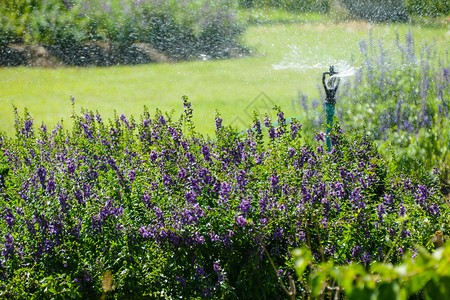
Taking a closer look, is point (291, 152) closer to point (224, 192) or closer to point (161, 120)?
point (224, 192)

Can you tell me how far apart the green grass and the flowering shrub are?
3.24 m

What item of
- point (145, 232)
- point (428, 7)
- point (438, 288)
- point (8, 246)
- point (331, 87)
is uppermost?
point (428, 7)

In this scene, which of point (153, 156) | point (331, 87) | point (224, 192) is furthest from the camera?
point (331, 87)

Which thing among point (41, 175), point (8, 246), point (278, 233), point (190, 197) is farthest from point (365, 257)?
point (41, 175)

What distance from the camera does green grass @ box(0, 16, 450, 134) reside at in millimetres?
7898

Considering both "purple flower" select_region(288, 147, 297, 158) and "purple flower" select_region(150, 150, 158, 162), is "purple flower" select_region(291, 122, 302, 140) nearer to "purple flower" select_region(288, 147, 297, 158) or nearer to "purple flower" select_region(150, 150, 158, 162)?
"purple flower" select_region(288, 147, 297, 158)

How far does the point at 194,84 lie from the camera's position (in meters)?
8.62

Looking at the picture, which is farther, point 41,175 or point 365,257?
point 41,175

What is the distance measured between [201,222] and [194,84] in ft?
17.9

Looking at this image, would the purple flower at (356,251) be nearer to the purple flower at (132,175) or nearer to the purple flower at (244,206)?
the purple flower at (244,206)

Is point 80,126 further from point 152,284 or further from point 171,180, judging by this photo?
point 152,284

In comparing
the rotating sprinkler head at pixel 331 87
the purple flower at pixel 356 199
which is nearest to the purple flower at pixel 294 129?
the rotating sprinkler head at pixel 331 87

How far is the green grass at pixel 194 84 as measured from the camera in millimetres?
7898

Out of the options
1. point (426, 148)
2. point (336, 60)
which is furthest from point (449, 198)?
point (336, 60)
